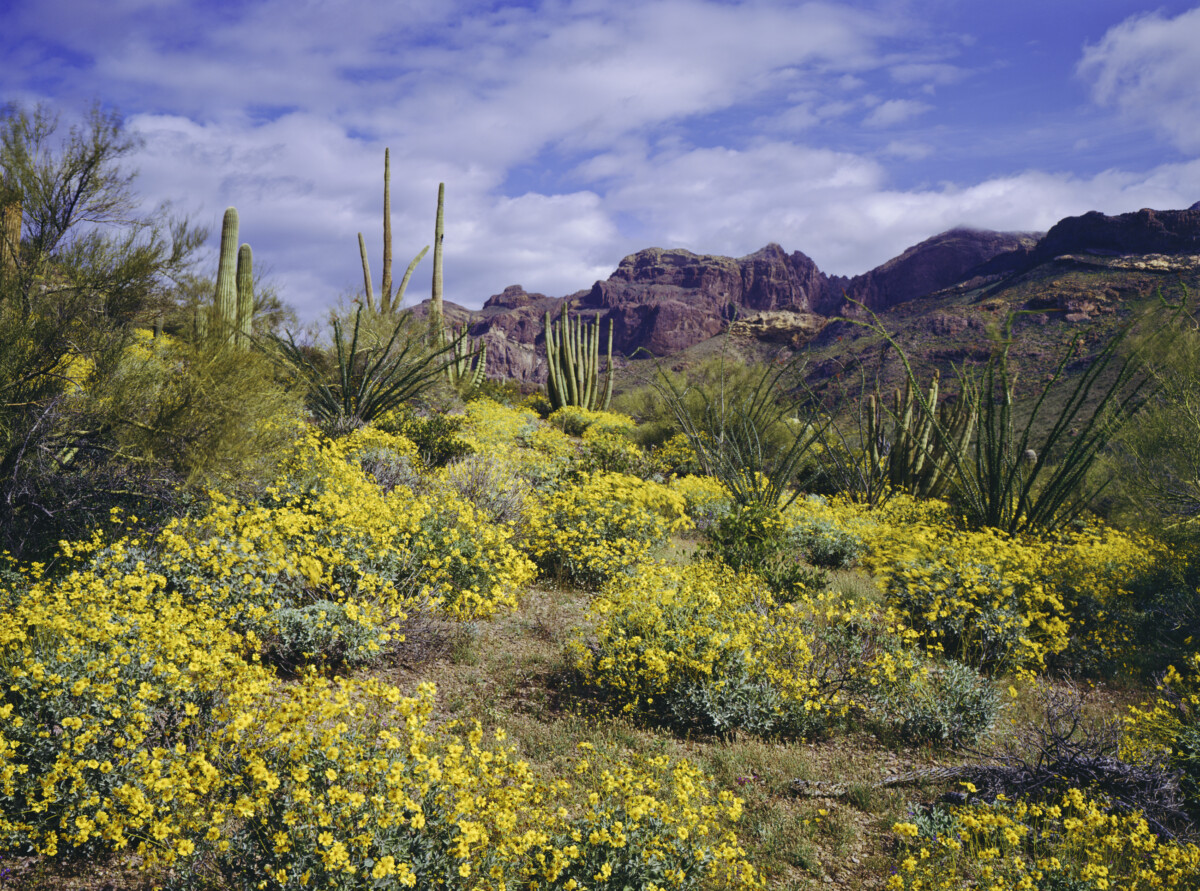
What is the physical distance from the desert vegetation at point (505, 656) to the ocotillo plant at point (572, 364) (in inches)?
445

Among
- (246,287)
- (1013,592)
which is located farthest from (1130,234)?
(246,287)

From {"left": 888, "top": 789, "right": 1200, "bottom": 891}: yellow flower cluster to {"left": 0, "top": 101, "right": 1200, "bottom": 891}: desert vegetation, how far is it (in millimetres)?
36

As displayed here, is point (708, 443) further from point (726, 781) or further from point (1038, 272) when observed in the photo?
point (1038, 272)

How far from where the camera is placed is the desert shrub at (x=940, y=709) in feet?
14.9

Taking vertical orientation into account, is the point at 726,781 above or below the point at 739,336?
below

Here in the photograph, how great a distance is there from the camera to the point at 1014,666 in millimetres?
5793

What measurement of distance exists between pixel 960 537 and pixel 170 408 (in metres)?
8.84

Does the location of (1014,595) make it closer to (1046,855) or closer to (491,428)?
(1046,855)

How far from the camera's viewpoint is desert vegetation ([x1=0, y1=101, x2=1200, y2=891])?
2.55 metres

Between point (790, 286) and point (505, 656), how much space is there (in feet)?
422

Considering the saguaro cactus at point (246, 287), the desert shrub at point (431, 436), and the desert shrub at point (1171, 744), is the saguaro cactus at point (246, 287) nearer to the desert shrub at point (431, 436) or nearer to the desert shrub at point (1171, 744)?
the desert shrub at point (431, 436)

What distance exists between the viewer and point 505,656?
5297 mm

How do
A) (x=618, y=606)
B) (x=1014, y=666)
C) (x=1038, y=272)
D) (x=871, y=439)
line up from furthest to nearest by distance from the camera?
(x=1038, y=272) → (x=871, y=439) → (x=1014, y=666) → (x=618, y=606)

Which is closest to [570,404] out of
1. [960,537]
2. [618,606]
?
[960,537]
